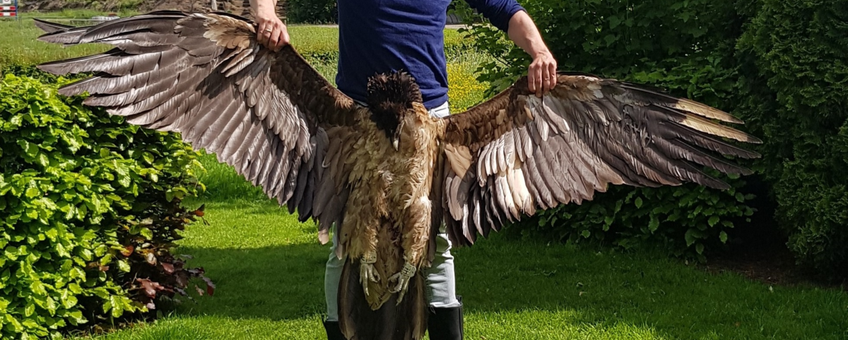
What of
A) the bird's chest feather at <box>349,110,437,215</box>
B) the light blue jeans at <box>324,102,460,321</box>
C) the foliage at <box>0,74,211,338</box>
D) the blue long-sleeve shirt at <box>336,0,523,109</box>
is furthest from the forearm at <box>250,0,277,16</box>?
the foliage at <box>0,74,211,338</box>

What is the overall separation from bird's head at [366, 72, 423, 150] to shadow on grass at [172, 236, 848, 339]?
219 centimetres

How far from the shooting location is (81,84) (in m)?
2.81

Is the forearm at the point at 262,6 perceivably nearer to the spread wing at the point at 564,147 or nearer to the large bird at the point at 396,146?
Answer: the large bird at the point at 396,146

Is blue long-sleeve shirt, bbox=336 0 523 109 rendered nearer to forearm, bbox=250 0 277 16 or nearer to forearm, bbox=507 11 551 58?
forearm, bbox=507 11 551 58

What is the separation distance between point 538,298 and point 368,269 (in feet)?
7.92

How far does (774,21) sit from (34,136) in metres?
4.37

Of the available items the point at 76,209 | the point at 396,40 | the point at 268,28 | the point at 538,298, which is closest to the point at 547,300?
the point at 538,298

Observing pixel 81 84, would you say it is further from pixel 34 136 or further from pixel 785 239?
pixel 785 239

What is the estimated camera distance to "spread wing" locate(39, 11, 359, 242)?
2.86 m

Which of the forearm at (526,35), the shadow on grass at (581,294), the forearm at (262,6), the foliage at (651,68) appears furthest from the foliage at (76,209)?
the foliage at (651,68)

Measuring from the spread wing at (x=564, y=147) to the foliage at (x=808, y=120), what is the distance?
2.13 m

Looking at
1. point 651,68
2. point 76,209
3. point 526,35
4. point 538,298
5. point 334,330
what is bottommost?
point 538,298

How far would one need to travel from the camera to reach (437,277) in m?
3.39

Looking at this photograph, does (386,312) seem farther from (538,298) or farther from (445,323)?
(538,298)
